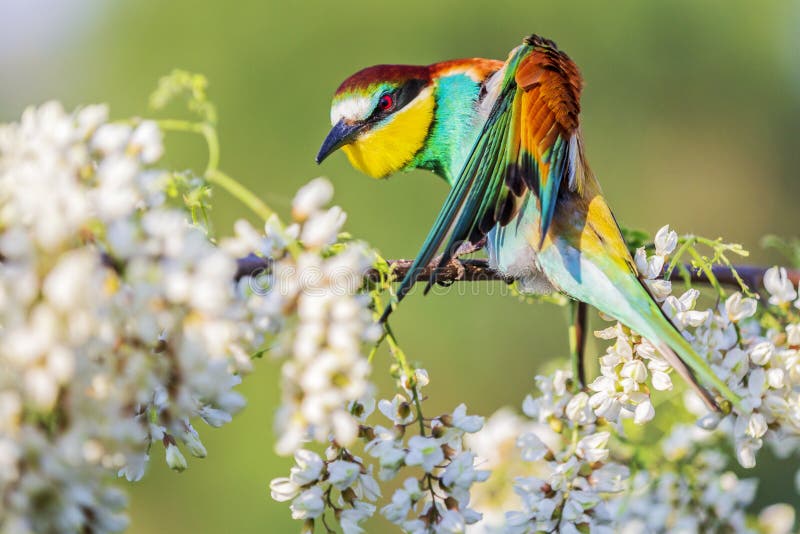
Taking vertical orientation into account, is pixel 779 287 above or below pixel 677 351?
above

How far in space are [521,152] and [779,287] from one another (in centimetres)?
57

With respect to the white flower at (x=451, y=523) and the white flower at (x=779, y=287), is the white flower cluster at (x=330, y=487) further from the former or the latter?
the white flower at (x=779, y=287)

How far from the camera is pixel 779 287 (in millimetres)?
1565

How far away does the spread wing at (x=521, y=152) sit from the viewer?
1531 millimetres

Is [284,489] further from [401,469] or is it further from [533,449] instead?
[533,449]

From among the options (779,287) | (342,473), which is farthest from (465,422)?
(779,287)

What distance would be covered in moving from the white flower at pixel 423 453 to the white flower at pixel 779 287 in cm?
77

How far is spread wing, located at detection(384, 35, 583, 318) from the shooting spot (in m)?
1.53

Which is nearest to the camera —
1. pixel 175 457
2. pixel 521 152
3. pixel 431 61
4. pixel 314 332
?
pixel 314 332

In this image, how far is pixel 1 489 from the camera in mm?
884

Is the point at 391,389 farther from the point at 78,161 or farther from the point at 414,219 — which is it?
the point at 78,161

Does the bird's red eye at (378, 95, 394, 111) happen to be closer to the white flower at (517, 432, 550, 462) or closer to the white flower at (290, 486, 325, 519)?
the white flower at (517, 432, 550, 462)

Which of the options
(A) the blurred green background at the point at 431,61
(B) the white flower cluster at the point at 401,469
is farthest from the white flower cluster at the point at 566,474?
(A) the blurred green background at the point at 431,61

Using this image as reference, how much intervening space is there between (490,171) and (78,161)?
0.86m
